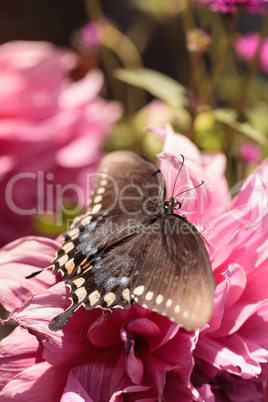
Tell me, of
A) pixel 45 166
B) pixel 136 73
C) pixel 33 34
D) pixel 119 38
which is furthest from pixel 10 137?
pixel 33 34

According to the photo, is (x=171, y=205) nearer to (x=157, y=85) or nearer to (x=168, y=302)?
(x=168, y=302)

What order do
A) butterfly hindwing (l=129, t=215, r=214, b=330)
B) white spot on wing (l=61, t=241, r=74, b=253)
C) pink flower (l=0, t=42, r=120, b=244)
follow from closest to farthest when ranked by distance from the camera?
butterfly hindwing (l=129, t=215, r=214, b=330)
white spot on wing (l=61, t=241, r=74, b=253)
pink flower (l=0, t=42, r=120, b=244)

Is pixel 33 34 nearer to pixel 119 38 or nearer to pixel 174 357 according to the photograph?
pixel 119 38

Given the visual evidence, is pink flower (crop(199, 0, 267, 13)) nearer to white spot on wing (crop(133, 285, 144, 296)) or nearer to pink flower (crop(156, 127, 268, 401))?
pink flower (crop(156, 127, 268, 401))

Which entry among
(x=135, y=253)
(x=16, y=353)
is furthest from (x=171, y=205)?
(x=16, y=353)

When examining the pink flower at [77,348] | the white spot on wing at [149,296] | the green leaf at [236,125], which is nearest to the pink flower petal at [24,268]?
the pink flower at [77,348]

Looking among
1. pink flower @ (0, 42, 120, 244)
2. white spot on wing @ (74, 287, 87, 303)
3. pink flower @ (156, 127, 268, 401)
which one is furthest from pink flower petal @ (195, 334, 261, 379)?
pink flower @ (0, 42, 120, 244)

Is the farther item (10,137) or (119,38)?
(119,38)
